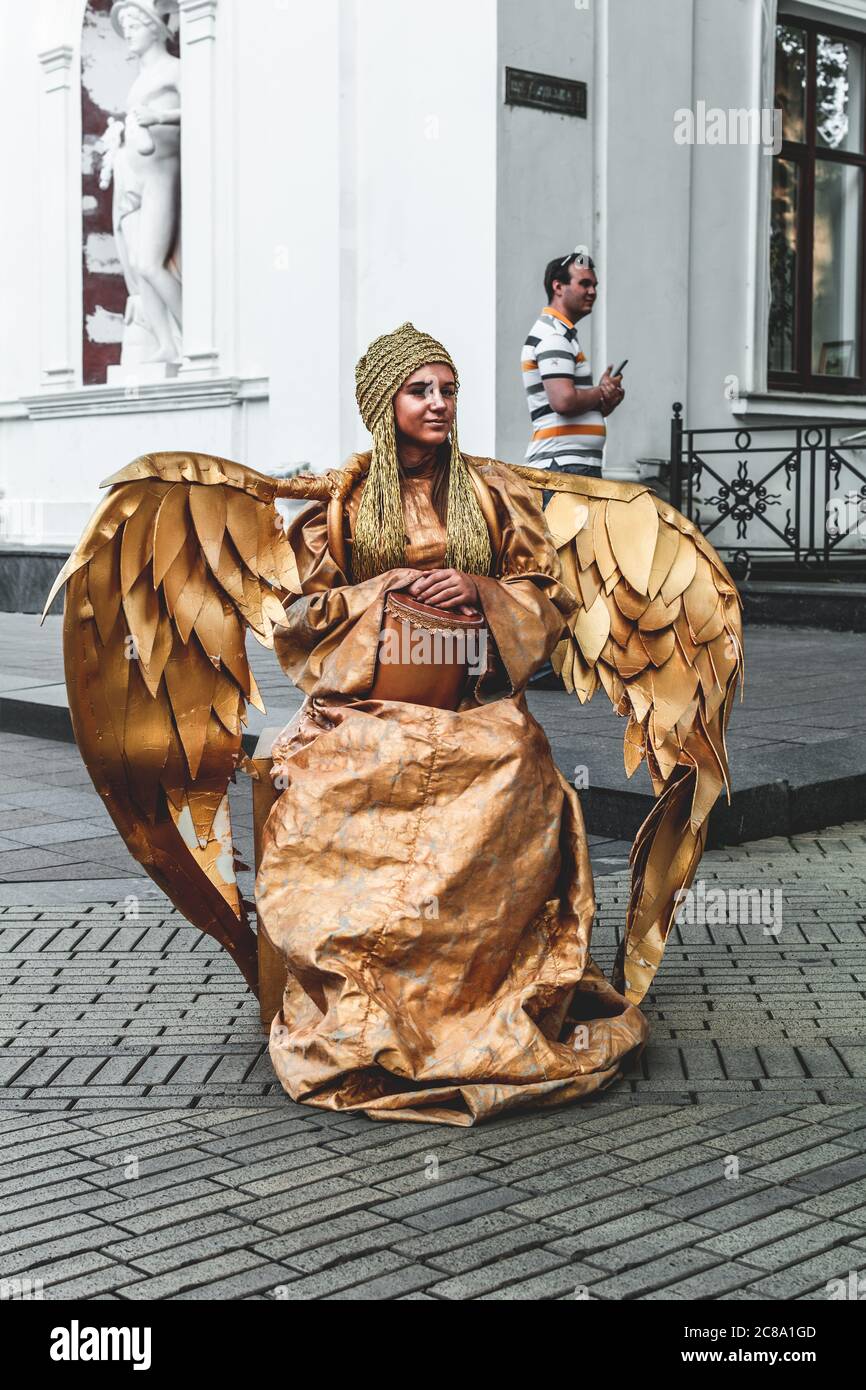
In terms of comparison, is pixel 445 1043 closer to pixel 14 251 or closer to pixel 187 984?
pixel 187 984

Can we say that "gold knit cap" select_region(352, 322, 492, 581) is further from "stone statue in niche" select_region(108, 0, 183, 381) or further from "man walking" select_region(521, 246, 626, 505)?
"stone statue in niche" select_region(108, 0, 183, 381)

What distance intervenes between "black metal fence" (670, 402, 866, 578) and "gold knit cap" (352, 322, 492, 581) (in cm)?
749

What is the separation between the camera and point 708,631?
397cm

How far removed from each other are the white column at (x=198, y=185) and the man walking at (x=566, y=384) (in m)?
5.40

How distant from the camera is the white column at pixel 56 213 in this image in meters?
14.3

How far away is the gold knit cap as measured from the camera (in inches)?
149

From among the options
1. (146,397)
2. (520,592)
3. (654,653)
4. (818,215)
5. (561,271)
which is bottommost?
(654,653)

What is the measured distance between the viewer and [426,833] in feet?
11.7

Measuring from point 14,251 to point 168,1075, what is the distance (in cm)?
1245

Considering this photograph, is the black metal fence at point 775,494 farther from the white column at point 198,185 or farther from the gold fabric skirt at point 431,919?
the gold fabric skirt at point 431,919

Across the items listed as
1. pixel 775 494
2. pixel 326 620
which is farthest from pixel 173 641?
pixel 775 494

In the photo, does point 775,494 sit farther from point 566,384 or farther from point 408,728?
point 408,728

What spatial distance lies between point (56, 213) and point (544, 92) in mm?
5377

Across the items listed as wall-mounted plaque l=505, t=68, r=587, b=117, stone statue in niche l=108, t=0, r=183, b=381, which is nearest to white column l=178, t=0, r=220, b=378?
stone statue in niche l=108, t=0, r=183, b=381
